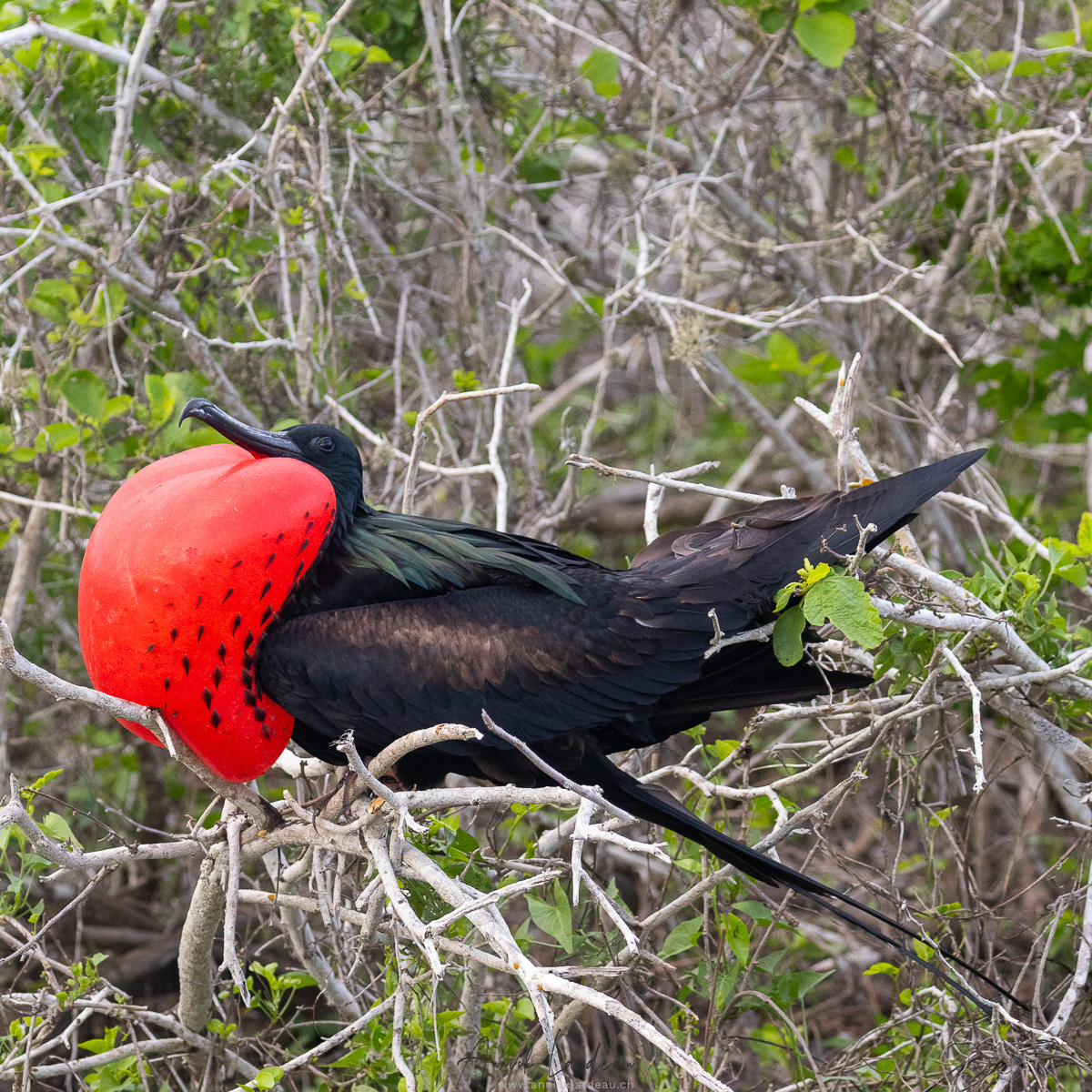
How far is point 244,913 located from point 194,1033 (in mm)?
964

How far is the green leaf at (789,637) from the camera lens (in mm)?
1976

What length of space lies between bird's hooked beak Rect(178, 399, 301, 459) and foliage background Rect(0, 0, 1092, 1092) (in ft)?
1.88

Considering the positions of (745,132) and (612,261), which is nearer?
(745,132)

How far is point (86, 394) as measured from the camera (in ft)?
8.82

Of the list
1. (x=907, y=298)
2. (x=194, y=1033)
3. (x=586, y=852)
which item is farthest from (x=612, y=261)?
(x=194, y=1033)

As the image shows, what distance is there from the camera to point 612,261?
466cm

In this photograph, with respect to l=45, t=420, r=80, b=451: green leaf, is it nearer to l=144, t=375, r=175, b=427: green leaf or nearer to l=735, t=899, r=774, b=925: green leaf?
l=144, t=375, r=175, b=427: green leaf

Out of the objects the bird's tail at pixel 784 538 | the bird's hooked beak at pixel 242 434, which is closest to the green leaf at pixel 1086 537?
the bird's tail at pixel 784 538

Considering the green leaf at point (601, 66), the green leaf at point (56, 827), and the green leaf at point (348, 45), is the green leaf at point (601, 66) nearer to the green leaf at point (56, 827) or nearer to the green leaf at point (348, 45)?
the green leaf at point (348, 45)

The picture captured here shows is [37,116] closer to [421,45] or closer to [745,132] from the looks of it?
[421,45]

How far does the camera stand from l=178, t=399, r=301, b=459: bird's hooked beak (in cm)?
197

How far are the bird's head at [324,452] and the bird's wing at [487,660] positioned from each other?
8.4 inches

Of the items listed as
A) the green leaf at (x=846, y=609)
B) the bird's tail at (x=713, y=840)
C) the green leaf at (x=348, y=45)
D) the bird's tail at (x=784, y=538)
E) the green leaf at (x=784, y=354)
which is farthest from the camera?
the green leaf at (x=784, y=354)

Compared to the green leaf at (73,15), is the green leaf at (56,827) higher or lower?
lower
